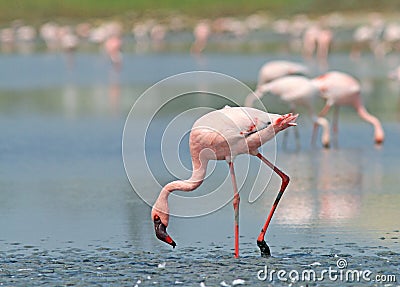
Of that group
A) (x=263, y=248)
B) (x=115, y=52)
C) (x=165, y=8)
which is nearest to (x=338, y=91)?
(x=263, y=248)

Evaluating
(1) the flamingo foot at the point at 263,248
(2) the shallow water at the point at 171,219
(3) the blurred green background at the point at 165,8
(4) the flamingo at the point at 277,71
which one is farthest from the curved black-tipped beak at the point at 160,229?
(3) the blurred green background at the point at 165,8

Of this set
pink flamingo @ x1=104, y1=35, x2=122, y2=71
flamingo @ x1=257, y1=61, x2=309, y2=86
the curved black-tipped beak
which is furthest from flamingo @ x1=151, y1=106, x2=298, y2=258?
pink flamingo @ x1=104, y1=35, x2=122, y2=71

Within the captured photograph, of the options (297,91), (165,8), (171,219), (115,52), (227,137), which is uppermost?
(165,8)

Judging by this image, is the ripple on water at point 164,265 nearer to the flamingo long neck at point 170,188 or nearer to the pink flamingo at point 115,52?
the flamingo long neck at point 170,188

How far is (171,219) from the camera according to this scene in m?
7.88

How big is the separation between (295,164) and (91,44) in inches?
1181

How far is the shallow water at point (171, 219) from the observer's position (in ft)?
20.6

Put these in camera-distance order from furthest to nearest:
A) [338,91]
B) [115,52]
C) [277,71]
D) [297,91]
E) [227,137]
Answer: [115,52], [277,71], [338,91], [297,91], [227,137]

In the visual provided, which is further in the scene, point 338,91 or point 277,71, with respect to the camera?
Answer: point 277,71

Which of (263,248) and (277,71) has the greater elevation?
(277,71)

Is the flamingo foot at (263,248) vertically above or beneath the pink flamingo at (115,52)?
beneath

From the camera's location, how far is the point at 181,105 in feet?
53.0

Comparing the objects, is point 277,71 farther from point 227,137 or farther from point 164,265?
point 164,265

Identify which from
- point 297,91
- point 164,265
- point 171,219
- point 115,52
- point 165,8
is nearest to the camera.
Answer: point 164,265
